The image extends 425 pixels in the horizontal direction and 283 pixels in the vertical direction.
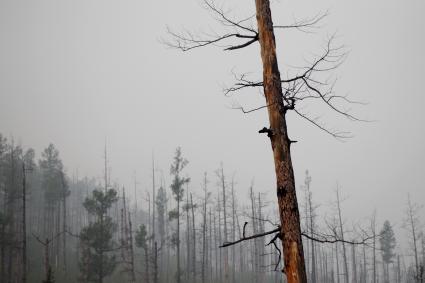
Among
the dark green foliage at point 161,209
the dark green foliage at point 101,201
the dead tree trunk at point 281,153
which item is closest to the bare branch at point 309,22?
the dead tree trunk at point 281,153

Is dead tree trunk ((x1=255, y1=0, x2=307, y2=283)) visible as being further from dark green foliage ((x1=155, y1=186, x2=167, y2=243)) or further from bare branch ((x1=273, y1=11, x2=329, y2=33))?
dark green foliage ((x1=155, y1=186, x2=167, y2=243))

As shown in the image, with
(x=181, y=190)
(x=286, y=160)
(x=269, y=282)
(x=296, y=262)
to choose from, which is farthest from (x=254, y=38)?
(x=269, y=282)

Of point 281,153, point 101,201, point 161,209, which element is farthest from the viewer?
point 161,209

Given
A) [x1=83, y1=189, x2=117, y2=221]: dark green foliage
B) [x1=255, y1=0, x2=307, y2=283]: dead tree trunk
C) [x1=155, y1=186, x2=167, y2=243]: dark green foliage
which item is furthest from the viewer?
[x1=155, y1=186, x2=167, y2=243]: dark green foliage

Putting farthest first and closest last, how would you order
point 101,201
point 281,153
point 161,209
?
1. point 161,209
2. point 101,201
3. point 281,153

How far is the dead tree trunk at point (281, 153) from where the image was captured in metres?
4.31

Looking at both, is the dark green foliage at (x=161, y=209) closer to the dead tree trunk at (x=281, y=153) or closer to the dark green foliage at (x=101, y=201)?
the dark green foliage at (x=101, y=201)

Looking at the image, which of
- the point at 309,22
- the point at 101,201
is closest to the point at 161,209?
the point at 101,201

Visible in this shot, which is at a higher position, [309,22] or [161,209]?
[309,22]

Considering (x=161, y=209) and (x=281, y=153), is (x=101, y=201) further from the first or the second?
(x=161, y=209)

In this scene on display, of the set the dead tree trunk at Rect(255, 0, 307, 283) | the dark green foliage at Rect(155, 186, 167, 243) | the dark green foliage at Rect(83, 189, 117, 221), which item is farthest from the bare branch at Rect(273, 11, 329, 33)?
the dark green foliage at Rect(155, 186, 167, 243)

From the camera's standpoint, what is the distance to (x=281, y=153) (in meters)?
4.61

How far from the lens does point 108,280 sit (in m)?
35.0

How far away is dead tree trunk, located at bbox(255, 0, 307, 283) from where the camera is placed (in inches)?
170
